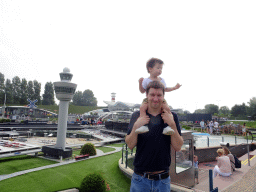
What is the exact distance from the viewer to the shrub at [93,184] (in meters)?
5.81

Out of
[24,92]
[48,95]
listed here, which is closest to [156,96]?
[24,92]

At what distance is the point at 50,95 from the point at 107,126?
69827 millimetres

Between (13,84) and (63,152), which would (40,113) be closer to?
(13,84)

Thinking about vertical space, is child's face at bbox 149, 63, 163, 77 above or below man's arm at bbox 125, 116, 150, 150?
above

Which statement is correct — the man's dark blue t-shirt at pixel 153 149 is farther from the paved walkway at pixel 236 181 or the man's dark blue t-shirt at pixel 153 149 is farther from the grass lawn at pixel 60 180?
the grass lawn at pixel 60 180

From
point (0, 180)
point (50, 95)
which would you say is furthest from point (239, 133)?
point (50, 95)

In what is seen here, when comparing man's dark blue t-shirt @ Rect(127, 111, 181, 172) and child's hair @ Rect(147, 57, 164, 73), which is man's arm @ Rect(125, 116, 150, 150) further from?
child's hair @ Rect(147, 57, 164, 73)

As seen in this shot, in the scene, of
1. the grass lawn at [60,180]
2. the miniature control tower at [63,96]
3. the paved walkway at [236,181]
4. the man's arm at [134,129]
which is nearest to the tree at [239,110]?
the paved walkway at [236,181]

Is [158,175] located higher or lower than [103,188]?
higher

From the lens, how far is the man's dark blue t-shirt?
1967 millimetres

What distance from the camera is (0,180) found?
7.34 metres

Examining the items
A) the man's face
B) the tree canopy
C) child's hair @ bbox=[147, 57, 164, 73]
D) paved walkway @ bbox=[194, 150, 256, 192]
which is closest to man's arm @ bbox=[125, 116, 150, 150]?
the man's face

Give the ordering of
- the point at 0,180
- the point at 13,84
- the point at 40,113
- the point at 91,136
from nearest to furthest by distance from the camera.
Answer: the point at 0,180
the point at 91,136
the point at 40,113
the point at 13,84

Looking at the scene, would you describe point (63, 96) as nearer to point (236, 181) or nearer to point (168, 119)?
point (236, 181)
